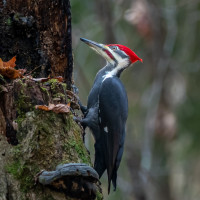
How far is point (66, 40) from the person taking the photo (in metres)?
3.10

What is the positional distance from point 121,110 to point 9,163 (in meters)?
1.90

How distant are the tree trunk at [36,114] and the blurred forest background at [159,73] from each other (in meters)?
3.72

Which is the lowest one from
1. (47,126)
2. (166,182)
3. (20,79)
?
(166,182)

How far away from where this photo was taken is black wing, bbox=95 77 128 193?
12.4ft

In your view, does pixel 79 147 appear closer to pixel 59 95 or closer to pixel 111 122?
pixel 59 95

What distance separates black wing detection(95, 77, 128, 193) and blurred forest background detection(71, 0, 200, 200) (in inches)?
107

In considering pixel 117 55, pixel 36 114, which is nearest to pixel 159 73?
pixel 117 55

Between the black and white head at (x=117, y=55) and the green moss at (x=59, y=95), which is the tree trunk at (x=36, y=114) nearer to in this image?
the green moss at (x=59, y=95)

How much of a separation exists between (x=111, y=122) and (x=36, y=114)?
5.35 ft

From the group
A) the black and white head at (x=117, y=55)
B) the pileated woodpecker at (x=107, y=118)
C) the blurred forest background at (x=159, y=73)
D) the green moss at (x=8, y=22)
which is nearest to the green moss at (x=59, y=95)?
the green moss at (x=8, y=22)

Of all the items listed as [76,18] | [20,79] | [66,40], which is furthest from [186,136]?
[20,79]

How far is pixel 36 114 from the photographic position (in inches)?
94.2

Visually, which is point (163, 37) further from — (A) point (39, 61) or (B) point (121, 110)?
(A) point (39, 61)

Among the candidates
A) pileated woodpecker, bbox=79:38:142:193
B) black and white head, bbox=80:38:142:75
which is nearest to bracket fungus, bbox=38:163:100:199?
pileated woodpecker, bbox=79:38:142:193
